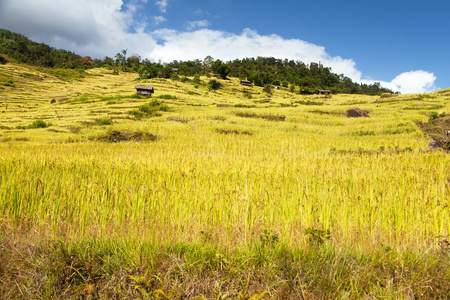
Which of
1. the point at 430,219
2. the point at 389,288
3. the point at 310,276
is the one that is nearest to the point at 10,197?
the point at 310,276

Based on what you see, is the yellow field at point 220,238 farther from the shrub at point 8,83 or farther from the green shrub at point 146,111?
the shrub at point 8,83

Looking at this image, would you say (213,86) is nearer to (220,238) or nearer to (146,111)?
(146,111)

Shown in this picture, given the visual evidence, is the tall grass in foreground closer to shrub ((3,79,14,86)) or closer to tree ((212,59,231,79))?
shrub ((3,79,14,86))

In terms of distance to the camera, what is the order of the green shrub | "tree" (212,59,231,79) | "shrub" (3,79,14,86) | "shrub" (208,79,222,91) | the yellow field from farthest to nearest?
1. "tree" (212,59,231,79)
2. "shrub" (208,79,222,91)
3. "shrub" (3,79,14,86)
4. the green shrub
5. the yellow field

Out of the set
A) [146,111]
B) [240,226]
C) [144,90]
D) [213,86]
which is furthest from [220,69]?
[240,226]

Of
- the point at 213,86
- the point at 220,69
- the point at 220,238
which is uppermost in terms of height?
the point at 220,69

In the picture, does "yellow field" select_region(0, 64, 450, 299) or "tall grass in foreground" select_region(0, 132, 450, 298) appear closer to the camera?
"yellow field" select_region(0, 64, 450, 299)

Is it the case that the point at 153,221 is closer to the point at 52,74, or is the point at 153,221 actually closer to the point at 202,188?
the point at 202,188

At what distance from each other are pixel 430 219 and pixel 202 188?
9.86 feet

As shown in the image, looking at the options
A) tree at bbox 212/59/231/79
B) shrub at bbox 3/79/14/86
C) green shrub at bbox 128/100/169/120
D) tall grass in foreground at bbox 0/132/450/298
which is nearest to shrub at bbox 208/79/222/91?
tree at bbox 212/59/231/79

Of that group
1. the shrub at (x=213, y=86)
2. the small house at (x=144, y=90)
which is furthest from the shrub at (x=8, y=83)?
the shrub at (x=213, y=86)

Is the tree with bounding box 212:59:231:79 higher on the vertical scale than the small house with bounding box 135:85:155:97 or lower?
higher

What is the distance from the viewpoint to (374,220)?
3.07 metres

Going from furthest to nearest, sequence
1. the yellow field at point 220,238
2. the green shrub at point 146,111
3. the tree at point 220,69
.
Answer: the tree at point 220,69, the green shrub at point 146,111, the yellow field at point 220,238
